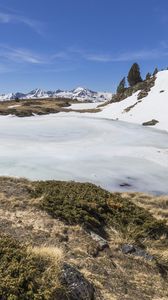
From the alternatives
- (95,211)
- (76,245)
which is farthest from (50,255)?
(95,211)

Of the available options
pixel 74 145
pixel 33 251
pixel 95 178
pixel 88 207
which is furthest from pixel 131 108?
pixel 33 251

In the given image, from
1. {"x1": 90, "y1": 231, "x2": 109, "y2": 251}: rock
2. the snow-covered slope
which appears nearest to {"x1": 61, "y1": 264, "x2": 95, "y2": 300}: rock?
{"x1": 90, "y1": 231, "x2": 109, "y2": 251}: rock

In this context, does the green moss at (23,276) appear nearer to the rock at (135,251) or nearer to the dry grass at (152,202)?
the rock at (135,251)

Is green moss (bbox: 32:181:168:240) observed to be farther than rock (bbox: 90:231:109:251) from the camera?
Yes

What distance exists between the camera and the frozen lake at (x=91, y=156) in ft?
70.2

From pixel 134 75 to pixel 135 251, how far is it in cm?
9371

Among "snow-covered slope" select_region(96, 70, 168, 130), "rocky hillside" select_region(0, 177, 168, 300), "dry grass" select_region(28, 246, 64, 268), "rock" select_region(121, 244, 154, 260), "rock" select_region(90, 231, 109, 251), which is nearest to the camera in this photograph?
"rocky hillside" select_region(0, 177, 168, 300)

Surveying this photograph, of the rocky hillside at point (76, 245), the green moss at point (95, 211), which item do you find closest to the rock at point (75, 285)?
the rocky hillside at point (76, 245)

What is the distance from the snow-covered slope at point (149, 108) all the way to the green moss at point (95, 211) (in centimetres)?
3608

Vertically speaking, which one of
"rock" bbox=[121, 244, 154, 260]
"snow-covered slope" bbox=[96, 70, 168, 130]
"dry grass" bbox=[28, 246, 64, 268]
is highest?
"snow-covered slope" bbox=[96, 70, 168, 130]

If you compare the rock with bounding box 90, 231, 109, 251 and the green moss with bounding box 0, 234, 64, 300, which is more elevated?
the green moss with bounding box 0, 234, 64, 300

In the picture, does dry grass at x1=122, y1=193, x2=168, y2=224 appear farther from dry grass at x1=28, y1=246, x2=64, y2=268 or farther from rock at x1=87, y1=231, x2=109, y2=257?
dry grass at x1=28, y1=246, x2=64, y2=268

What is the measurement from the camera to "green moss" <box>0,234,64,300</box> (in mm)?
6656

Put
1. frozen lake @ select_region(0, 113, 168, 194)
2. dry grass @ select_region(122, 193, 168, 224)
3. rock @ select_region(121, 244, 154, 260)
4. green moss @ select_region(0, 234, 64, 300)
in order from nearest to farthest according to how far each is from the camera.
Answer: green moss @ select_region(0, 234, 64, 300) < rock @ select_region(121, 244, 154, 260) < dry grass @ select_region(122, 193, 168, 224) < frozen lake @ select_region(0, 113, 168, 194)
